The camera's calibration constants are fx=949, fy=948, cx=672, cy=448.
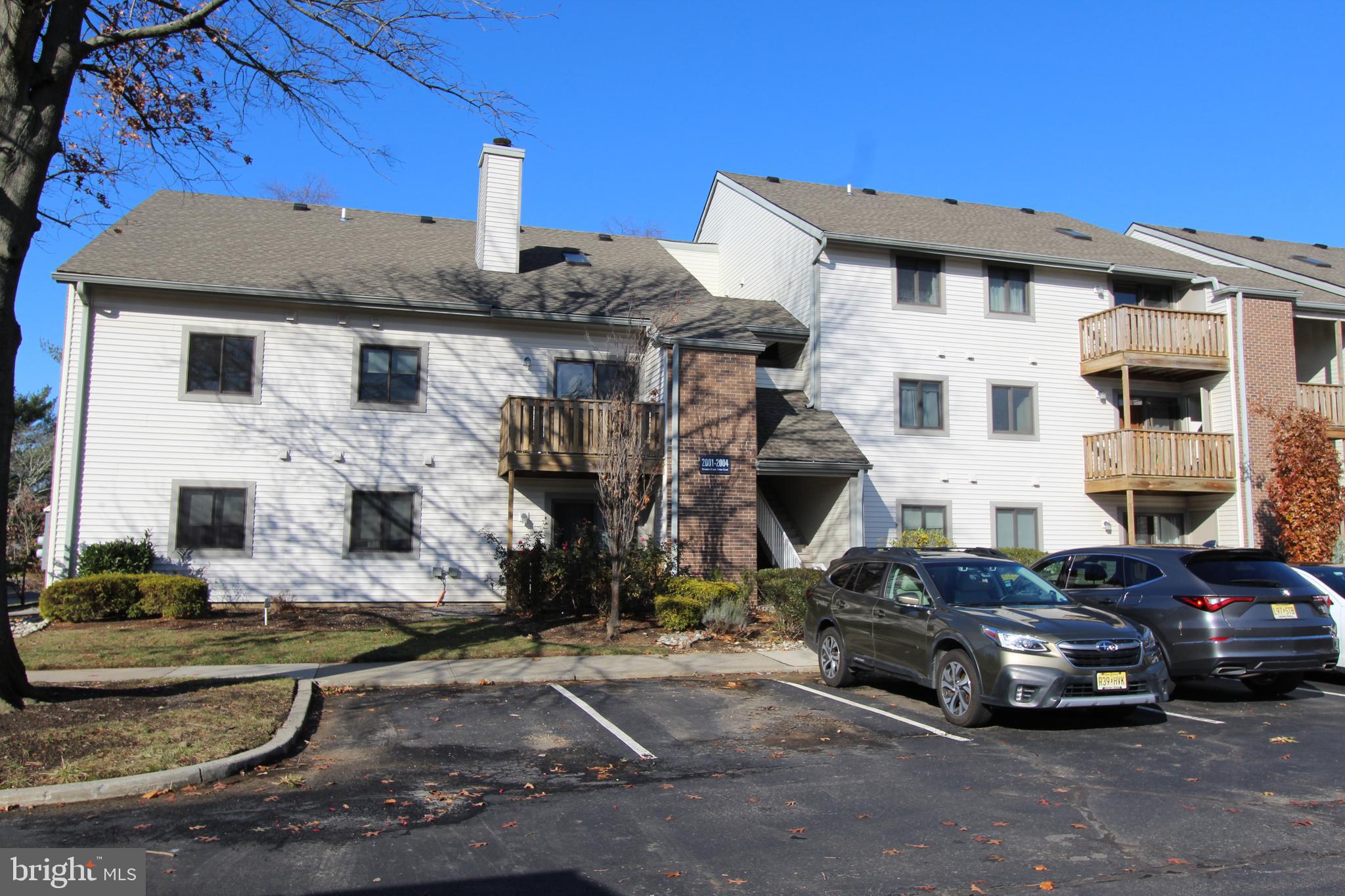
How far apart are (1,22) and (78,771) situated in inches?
255

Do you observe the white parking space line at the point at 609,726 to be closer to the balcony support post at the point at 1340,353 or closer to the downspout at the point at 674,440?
the downspout at the point at 674,440

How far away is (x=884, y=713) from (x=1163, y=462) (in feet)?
51.2

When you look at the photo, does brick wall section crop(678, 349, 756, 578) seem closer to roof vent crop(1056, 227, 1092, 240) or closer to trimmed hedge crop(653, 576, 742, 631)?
trimmed hedge crop(653, 576, 742, 631)

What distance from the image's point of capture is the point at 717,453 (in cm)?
1845

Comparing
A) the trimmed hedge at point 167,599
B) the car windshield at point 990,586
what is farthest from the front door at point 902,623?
the trimmed hedge at point 167,599

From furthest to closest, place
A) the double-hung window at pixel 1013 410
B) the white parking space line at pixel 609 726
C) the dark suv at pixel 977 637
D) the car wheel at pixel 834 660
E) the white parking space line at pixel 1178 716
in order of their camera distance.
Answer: the double-hung window at pixel 1013 410
the car wheel at pixel 834 660
the white parking space line at pixel 1178 716
the dark suv at pixel 977 637
the white parking space line at pixel 609 726

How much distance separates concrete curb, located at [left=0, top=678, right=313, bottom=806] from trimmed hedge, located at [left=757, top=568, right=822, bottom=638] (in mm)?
7925

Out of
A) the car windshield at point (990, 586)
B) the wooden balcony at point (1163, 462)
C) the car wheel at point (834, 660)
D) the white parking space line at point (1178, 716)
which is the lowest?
the white parking space line at point (1178, 716)

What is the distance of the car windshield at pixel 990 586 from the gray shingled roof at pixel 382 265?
9.58 meters

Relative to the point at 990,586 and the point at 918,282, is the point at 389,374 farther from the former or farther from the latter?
the point at 990,586

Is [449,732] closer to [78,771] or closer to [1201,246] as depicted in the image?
[78,771]

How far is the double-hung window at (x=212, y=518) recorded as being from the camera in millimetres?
18156

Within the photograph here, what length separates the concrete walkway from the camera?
1117 centimetres

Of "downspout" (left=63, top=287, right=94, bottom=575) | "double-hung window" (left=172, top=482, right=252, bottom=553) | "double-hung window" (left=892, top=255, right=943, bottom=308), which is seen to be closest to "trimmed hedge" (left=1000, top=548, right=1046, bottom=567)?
"double-hung window" (left=892, top=255, right=943, bottom=308)
